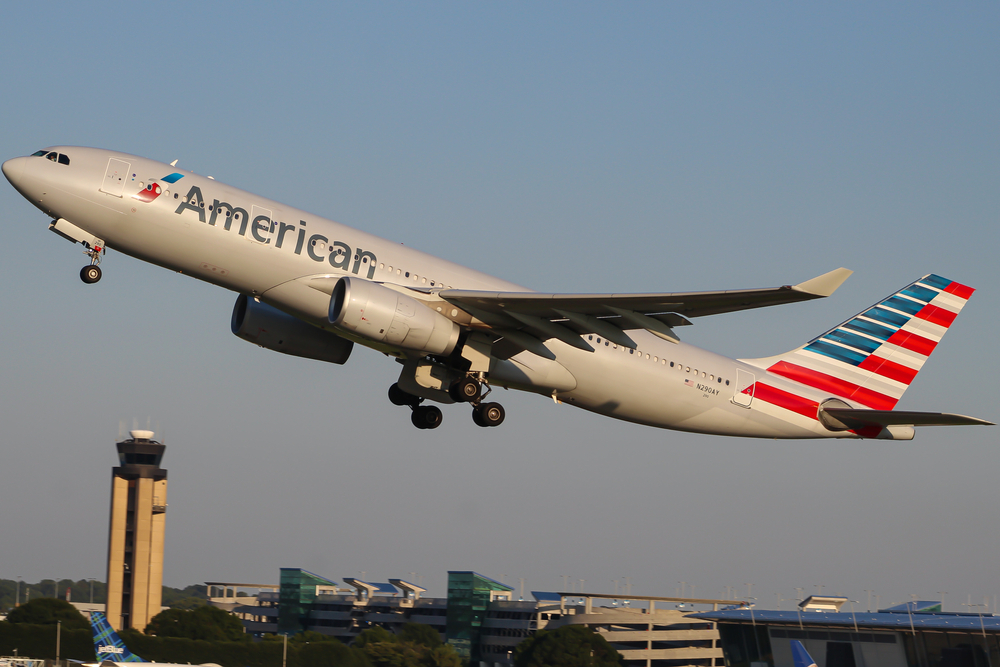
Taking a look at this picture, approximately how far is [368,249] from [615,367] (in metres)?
7.19

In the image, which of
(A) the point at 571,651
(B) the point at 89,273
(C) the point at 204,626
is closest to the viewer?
(B) the point at 89,273

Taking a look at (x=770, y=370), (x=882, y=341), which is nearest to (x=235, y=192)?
(x=770, y=370)

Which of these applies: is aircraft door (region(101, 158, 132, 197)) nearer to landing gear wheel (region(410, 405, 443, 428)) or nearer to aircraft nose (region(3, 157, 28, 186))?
aircraft nose (region(3, 157, 28, 186))

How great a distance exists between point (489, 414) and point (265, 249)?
7.47 metres

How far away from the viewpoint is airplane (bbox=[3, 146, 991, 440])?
82.5 ft

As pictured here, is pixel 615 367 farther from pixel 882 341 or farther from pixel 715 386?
pixel 882 341

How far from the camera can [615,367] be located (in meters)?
28.4

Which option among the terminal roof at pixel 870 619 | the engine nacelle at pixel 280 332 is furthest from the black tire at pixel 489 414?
the terminal roof at pixel 870 619

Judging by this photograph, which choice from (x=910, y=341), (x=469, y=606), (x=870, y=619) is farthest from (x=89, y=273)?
(x=469, y=606)

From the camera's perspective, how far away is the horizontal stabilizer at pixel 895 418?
2739cm

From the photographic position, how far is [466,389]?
28.0m

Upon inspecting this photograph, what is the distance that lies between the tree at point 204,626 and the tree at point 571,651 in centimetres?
2328

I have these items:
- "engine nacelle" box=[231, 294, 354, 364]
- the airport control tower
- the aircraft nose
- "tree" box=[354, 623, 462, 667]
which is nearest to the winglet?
"engine nacelle" box=[231, 294, 354, 364]

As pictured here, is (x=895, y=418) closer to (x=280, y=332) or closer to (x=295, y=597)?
(x=280, y=332)
